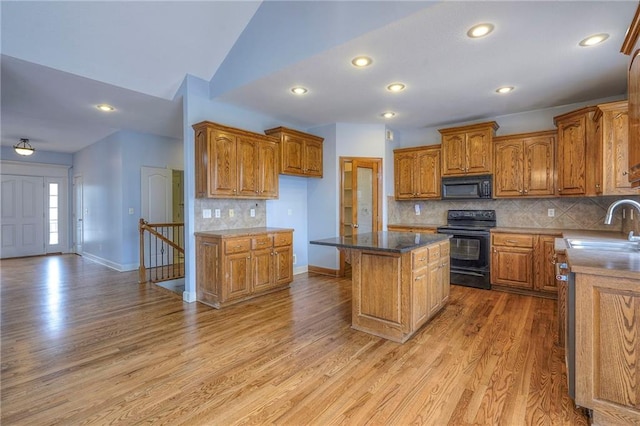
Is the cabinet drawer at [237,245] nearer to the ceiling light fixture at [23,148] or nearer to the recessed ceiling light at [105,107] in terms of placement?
the recessed ceiling light at [105,107]

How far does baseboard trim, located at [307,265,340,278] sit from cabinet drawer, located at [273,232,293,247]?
1.20 meters

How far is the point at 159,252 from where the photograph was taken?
6496 millimetres

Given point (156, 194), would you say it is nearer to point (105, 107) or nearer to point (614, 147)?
point (105, 107)

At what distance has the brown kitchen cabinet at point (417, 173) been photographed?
520 cm

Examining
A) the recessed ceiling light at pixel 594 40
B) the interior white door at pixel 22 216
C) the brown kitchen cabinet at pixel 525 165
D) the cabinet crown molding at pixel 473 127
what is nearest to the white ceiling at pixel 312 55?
the recessed ceiling light at pixel 594 40

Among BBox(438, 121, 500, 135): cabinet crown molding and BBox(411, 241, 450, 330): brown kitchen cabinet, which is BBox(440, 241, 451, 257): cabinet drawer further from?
BBox(438, 121, 500, 135): cabinet crown molding

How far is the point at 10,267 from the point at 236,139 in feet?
20.1

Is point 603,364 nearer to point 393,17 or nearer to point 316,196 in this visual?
point 393,17

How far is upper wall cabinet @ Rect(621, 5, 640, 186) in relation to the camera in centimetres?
174

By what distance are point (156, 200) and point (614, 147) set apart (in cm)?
740

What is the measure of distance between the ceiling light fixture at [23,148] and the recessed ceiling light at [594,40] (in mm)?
9347

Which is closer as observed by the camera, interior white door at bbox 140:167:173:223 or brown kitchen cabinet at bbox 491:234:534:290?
brown kitchen cabinet at bbox 491:234:534:290

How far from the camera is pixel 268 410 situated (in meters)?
1.83

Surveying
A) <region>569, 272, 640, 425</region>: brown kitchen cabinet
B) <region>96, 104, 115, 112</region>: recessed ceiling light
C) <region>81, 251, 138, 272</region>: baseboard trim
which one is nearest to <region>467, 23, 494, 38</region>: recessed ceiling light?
<region>569, 272, 640, 425</region>: brown kitchen cabinet
